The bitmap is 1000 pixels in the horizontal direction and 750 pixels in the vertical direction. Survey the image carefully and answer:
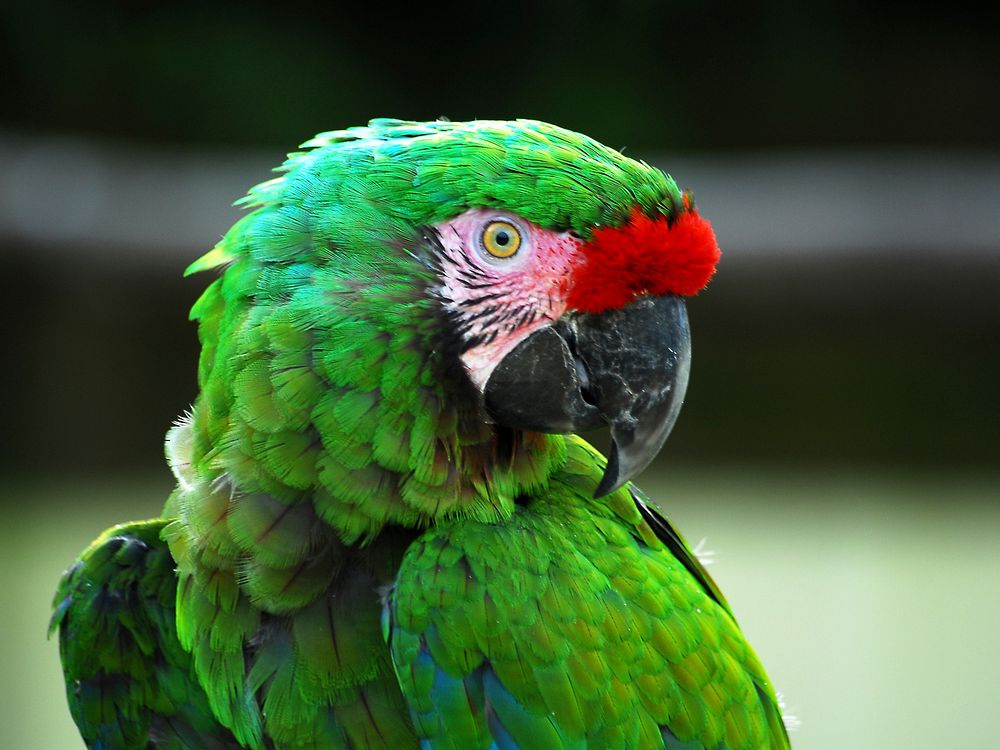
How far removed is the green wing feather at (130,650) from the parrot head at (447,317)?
0.37 meters

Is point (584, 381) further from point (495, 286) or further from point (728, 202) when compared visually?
point (728, 202)

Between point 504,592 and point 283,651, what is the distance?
0.33 meters

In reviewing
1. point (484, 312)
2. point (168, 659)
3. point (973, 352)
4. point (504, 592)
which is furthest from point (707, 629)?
point (973, 352)

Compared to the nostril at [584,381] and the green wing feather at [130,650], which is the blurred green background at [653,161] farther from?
the nostril at [584,381]

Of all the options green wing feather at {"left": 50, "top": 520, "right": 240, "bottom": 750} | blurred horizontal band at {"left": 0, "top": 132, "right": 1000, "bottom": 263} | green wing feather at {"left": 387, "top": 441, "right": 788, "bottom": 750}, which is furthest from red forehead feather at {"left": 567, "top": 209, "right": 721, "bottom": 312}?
blurred horizontal band at {"left": 0, "top": 132, "right": 1000, "bottom": 263}

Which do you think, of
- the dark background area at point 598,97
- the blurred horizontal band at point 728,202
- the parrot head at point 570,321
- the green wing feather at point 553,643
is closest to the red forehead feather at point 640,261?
the parrot head at point 570,321

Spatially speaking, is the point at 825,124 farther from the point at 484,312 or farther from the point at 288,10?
the point at 484,312

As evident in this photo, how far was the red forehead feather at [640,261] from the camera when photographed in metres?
1.22

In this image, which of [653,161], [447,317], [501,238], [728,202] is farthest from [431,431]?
[653,161]

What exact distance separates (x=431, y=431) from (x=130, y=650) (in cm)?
71

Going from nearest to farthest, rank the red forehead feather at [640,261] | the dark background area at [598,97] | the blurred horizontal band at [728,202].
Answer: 1. the red forehead feather at [640,261]
2. the blurred horizontal band at [728,202]
3. the dark background area at [598,97]

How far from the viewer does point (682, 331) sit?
1.30 meters

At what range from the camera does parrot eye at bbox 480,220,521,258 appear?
123cm

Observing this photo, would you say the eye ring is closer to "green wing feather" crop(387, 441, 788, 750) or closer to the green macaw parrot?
the green macaw parrot
